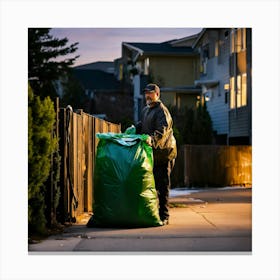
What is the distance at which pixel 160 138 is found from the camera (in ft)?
30.6

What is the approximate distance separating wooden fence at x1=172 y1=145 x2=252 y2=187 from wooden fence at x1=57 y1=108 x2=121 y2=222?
787 centimetres

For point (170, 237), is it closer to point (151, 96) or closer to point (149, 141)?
point (149, 141)

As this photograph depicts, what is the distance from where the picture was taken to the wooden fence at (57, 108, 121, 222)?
9328mm

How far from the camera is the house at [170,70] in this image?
3616 cm

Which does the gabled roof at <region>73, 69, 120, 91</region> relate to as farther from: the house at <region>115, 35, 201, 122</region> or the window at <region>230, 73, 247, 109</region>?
the window at <region>230, 73, 247, 109</region>

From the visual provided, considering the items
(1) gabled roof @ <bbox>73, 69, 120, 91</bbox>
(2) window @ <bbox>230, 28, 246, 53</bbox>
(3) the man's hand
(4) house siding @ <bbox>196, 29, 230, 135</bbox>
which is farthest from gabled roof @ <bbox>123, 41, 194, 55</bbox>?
(3) the man's hand

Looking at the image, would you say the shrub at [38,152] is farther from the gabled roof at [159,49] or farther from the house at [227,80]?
the gabled roof at [159,49]

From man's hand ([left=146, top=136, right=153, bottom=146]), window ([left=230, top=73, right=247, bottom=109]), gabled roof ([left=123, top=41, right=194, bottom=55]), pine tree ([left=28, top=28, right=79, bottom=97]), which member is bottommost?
man's hand ([left=146, top=136, right=153, bottom=146])

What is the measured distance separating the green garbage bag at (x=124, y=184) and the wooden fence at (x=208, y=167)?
10.6 metres

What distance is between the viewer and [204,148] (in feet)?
65.6

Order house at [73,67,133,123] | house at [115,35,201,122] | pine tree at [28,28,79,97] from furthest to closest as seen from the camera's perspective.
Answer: house at [73,67,133,123], house at [115,35,201,122], pine tree at [28,28,79,97]

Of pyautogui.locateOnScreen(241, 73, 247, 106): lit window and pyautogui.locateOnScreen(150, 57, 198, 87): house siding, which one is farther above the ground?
pyautogui.locateOnScreen(150, 57, 198, 87): house siding

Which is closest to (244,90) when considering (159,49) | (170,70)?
(170,70)
